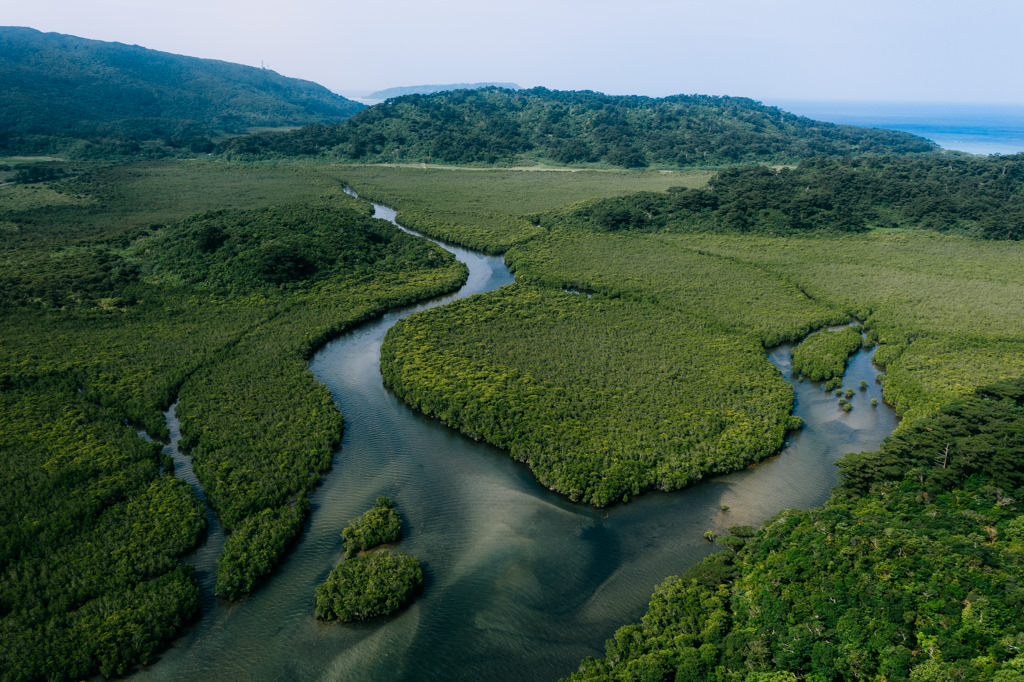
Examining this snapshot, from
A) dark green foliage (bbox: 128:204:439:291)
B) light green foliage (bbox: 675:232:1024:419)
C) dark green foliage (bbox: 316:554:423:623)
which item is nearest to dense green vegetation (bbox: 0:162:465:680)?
dark green foliage (bbox: 128:204:439:291)

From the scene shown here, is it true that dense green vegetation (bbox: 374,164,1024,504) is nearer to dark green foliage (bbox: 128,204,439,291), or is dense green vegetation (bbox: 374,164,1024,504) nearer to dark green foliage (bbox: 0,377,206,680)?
dark green foliage (bbox: 0,377,206,680)

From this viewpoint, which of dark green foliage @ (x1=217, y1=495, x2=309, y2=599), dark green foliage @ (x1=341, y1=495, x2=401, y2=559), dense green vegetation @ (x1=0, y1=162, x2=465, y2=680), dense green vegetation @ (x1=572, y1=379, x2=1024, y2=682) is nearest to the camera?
dense green vegetation @ (x1=572, y1=379, x2=1024, y2=682)

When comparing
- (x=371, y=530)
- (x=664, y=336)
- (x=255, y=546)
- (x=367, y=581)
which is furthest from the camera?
(x=664, y=336)

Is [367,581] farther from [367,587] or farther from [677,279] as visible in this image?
[677,279]

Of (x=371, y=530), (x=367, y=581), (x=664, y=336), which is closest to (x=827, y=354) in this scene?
(x=664, y=336)

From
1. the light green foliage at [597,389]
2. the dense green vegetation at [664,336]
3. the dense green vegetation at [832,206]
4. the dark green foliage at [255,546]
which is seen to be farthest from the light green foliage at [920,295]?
the dark green foliage at [255,546]

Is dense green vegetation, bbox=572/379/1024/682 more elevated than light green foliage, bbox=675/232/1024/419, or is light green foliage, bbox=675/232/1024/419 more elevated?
light green foliage, bbox=675/232/1024/419

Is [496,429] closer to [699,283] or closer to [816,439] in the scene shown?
[816,439]

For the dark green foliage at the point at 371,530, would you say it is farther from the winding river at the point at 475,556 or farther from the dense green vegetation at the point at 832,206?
the dense green vegetation at the point at 832,206
